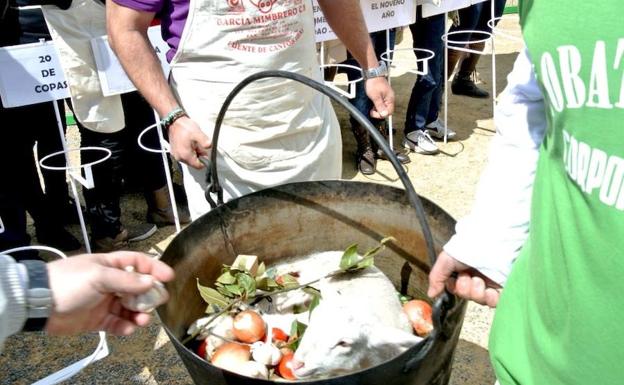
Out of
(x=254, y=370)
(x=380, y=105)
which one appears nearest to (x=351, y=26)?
(x=380, y=105)

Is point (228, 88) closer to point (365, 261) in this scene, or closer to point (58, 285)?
point (365, 261)

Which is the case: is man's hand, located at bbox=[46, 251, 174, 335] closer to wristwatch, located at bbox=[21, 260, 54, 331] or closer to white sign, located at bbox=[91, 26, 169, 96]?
wristwatch, located at bbox=[21, 260, 54, 331]

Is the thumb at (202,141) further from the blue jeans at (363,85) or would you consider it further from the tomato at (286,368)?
the blue jeans at (363,85)

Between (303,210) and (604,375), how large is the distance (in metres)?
0.98

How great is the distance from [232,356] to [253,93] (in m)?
0.77

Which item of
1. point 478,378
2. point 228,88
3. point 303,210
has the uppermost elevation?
point 228,88

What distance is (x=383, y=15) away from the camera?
3.62 metres

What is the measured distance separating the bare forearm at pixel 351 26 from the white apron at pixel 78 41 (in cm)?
130

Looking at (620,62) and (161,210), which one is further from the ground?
(620,62)

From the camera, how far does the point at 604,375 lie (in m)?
0.81

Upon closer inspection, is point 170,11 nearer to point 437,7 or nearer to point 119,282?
point 119,282

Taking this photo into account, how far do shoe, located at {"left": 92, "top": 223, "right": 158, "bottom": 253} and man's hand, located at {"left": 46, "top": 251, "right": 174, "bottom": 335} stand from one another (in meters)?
2.35

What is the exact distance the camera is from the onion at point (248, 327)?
142 cm

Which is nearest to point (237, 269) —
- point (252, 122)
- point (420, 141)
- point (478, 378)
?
point (252, 122)
